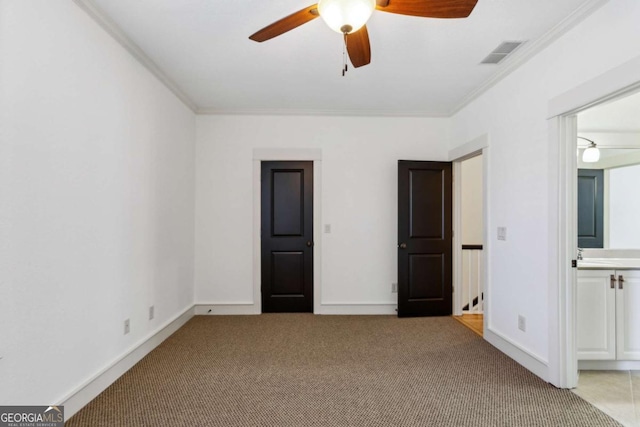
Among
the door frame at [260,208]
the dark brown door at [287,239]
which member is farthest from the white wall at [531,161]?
the dark brown door at [287,239]

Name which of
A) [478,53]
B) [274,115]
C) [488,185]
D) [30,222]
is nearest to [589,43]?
[478,53]

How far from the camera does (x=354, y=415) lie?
80.6 inches

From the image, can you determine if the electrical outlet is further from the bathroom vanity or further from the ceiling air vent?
the ceiling air vent

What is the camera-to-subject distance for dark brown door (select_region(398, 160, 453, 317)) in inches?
163

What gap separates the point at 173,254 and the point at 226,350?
1221mm

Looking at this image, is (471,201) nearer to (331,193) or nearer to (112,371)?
(331,193)

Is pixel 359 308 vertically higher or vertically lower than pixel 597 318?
lower

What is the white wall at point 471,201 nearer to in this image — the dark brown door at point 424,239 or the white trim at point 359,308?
the dark brown door at point 424,239

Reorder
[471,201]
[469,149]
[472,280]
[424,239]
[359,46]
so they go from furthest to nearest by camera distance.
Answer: [471,201] < [472,280] < [424,239] < [469,149] < [359,46]

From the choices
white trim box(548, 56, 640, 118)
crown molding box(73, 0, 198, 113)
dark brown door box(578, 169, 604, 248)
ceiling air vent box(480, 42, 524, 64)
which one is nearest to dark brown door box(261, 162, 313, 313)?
crown molding box(73, 0, 198, 113)

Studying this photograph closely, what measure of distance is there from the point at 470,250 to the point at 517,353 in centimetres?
182

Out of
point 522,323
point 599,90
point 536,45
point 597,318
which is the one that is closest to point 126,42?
point 536,45

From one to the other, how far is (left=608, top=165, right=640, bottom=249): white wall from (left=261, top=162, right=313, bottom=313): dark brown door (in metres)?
3.30

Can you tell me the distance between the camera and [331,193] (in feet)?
14.1
